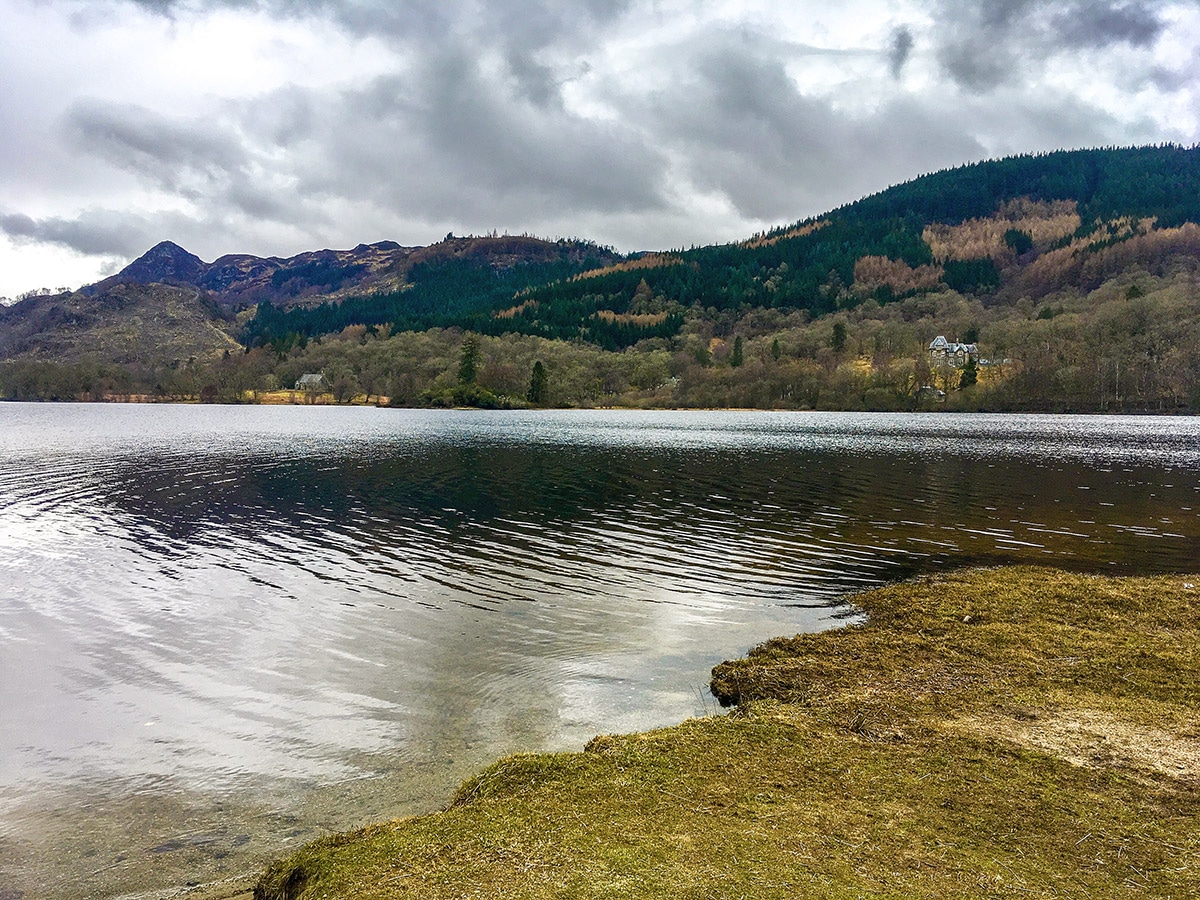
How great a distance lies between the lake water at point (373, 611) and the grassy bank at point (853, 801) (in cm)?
193

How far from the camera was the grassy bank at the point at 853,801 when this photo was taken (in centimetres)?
576

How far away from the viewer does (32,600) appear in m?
18.0

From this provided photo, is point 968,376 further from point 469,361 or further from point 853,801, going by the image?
point 853,801

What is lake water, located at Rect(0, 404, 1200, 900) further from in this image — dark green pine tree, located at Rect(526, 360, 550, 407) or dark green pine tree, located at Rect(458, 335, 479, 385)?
dark green pine tree, located at Rect(526, 360, 550, 407)

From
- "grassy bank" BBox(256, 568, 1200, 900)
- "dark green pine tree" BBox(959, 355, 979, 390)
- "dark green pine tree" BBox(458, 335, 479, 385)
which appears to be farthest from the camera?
"dark green pine tree" BBox(458, 335, 479, 385)

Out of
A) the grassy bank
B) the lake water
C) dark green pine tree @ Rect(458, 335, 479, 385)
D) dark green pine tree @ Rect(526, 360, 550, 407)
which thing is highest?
dark green pine tree @ Rect(458, 335, 479, 385)

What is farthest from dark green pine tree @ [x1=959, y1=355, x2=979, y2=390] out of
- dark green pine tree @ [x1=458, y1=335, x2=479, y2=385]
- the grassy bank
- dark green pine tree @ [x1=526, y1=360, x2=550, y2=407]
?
the grassy bank

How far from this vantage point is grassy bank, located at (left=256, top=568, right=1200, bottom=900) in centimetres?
576

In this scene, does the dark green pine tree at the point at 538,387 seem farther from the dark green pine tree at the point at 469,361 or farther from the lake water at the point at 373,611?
the lake water at the point at 373,611

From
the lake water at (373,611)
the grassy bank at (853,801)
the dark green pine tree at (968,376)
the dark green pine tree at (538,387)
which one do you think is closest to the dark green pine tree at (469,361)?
the dark green pine tree at (538,387)

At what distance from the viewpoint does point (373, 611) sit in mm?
17062

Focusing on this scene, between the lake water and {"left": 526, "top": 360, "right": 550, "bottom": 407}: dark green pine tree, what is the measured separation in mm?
140043

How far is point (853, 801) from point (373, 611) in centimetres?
1297

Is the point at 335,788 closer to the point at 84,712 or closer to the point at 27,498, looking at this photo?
the point at 84,712
